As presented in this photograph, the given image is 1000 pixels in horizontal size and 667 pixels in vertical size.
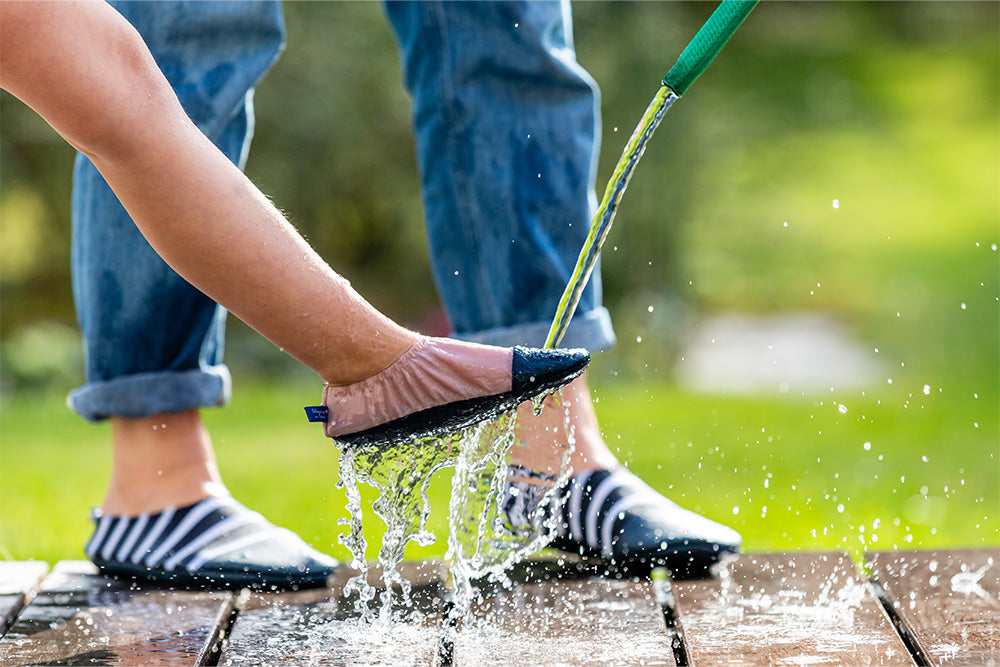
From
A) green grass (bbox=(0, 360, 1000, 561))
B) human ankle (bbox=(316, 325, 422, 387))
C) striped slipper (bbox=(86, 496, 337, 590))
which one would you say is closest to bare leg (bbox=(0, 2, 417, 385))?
human ankle (bbox=(316, 325, 422, 387))

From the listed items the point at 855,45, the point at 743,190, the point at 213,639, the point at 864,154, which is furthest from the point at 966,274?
the point at 855,45

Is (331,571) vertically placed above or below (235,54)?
below

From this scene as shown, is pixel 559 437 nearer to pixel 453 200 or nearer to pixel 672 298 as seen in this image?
pixel 453 200

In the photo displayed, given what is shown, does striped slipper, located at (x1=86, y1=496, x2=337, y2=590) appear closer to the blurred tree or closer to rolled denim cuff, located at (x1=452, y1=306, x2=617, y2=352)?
rolled denim cuff, located at (x1=452, y1=306, x2=617, y2=352)

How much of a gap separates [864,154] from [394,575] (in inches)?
381

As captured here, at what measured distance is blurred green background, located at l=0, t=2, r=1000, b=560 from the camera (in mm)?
2311

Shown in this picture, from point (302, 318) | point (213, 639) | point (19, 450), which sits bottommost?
point (213, 639)

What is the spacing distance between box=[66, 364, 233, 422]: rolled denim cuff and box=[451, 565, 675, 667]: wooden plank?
45cm

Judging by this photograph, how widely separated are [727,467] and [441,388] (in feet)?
5.30

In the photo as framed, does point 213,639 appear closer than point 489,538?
Yes

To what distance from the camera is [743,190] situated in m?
7.65

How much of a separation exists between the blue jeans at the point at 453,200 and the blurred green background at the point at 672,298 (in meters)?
0.42

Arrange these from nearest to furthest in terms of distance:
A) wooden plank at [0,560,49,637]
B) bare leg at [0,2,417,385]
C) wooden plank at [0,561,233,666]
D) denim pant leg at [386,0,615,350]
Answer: bare leg at [0,2,417,385], wooden plank at [0,561,233,666], wooden plank at [0,560,49,637], denim pant leg at [386,0,615,350]

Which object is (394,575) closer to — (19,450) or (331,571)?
(331,571)
